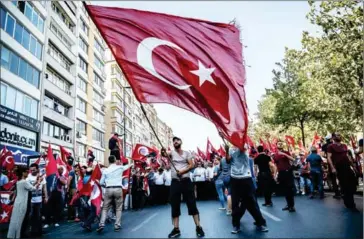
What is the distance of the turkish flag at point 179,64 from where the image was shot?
Answer: 5793 mm

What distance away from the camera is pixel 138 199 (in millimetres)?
15070

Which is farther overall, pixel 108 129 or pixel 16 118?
pixel 108 129

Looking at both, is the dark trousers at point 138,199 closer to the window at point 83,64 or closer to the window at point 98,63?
the window at point 83,64

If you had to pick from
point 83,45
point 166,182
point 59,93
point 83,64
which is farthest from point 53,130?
point 166,182

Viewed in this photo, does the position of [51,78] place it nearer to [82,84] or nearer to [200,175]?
[82,84]

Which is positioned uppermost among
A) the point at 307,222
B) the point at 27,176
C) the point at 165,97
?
the point at 165,97

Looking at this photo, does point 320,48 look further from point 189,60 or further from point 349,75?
point 189,60

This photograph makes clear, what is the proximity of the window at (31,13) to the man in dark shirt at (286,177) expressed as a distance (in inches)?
843

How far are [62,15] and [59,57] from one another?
4816mm

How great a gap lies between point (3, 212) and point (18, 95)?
15249mm

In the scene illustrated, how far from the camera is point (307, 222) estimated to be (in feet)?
23.8

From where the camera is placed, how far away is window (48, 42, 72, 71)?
31109 millimetres

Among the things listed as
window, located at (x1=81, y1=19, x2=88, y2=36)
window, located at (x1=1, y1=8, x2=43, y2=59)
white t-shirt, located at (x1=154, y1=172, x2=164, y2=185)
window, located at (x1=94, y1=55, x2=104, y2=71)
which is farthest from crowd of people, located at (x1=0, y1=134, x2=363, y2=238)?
window, located at (x1=94, y1=55, x2=104, y2=71)

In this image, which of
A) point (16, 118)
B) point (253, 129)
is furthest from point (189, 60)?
point (253, 129)
